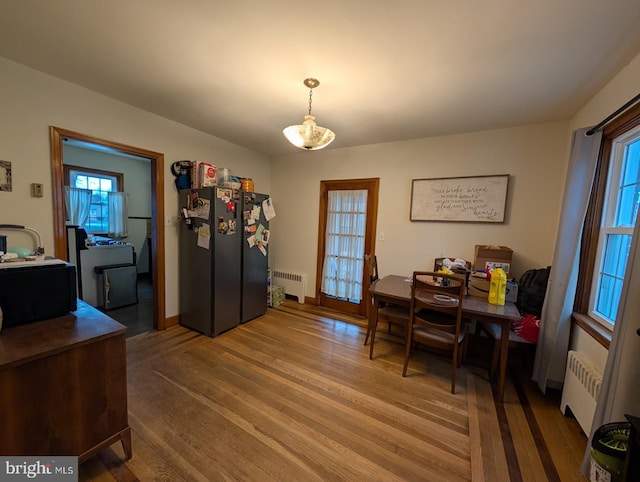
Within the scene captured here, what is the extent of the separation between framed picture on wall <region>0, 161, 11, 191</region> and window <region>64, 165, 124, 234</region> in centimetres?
316

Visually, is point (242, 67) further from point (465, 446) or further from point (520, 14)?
point (465, 446)

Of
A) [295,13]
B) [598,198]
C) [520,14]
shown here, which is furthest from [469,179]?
[295,13]

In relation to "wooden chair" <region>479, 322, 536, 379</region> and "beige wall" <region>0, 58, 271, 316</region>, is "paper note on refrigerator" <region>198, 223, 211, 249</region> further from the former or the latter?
"wooden chair" <region>479, 322, 536, 379</region>

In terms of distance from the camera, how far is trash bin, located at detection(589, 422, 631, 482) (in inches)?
41.3

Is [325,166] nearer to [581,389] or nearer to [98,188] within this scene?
[581,389]

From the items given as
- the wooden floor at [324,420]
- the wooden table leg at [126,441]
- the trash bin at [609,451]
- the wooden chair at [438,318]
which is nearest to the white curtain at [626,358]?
the trash bin at [609,451]

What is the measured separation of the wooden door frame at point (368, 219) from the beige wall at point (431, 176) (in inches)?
3.2

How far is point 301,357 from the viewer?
7.97 ft

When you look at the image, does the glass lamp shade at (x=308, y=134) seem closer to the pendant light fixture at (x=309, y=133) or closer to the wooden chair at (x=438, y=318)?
the pendant light fixture at (x=309, y=133)

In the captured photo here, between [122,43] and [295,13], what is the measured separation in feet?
3.80

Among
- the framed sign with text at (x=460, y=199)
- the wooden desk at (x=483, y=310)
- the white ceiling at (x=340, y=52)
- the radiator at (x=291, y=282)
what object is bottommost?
the radiator at (x=291, y=282)

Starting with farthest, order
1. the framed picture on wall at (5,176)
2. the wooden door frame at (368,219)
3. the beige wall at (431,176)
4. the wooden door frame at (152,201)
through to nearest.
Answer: the wooden door frame at (368,219), the beige wall at (431,176), the wooden door frame at (152,201), the framed picture on wall at (5,176)

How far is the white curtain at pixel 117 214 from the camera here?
467 cm

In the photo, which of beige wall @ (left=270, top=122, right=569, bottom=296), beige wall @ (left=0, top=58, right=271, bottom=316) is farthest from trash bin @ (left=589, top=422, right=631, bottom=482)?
beige wall @ (left=0, top=58, right=271, bottom=316)
